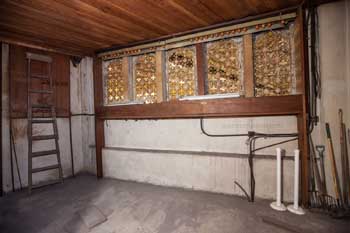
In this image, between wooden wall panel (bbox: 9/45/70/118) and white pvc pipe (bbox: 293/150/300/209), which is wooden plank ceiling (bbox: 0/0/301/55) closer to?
wooden wall panel (bbox: 9/45/70/118)

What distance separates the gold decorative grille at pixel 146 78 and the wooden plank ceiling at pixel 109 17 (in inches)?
15.3

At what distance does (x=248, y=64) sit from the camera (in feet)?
9.78

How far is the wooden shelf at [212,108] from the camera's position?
2.66 meters

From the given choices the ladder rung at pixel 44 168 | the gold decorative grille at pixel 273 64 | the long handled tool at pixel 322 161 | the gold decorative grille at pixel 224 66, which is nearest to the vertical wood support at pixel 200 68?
the gold decorative grille at pixel 224 66

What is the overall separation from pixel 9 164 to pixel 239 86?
394 cm

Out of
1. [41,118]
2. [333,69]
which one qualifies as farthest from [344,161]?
[41,118]

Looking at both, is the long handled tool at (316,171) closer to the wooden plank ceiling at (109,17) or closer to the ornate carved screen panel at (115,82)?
the wooden plank ceiling at (109,17)

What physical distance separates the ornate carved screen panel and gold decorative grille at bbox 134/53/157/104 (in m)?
0.25

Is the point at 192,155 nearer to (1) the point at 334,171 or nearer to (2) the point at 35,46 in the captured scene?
(1) the point at 334,171

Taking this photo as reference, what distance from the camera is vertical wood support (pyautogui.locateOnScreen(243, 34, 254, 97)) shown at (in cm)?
297

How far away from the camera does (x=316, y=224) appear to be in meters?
2.19

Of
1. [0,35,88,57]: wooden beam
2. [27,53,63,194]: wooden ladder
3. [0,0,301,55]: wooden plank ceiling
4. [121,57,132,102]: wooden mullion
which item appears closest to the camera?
[0,0,301,55]: wooden plank ceiling

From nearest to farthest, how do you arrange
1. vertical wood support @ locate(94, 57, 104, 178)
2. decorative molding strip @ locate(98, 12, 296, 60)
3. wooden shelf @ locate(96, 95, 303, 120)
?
wooden shelf @ locate(96, 95, 303, 120)
decorative molding strip @ locate(98, 12, 296, 60)
vertical wood support @ locate(94, 57, 104, 178)

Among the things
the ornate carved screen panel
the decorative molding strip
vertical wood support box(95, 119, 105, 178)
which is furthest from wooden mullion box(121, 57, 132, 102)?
vertical wood support box(95, 119, 105, 178)
